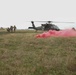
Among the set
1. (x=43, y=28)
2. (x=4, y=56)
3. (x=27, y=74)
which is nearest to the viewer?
(x=27, y=74)

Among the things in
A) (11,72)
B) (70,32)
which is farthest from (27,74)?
(70,32)

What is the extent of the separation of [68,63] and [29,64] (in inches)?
99.4

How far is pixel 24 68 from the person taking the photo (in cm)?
1457

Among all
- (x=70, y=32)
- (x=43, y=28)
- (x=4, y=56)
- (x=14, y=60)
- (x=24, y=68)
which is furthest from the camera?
(x=43, y=28)

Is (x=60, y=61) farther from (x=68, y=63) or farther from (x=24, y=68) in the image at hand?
(x=24, y=68)

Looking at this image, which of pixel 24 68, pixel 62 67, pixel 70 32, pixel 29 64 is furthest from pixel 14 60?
pixel 70 32

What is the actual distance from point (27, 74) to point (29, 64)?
8.58ft

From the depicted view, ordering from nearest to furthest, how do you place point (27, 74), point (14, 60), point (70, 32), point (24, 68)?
point (27, 74) < point (24, 68) < point (14, 60) < point (70, 32)

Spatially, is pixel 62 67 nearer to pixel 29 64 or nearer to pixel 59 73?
pixel 59 73

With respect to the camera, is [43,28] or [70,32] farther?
[43,28]

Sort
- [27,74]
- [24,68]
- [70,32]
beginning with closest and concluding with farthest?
1. [27,74]
2. [24,68]
3. [70,32]

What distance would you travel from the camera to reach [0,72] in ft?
44.9

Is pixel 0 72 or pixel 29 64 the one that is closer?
→ pixel 0 72

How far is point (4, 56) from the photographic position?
60.3ft
